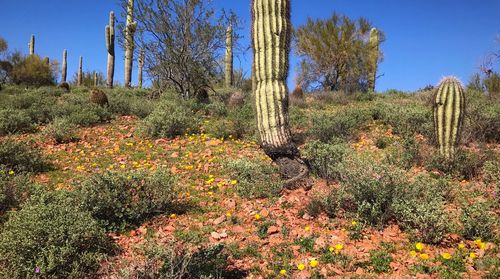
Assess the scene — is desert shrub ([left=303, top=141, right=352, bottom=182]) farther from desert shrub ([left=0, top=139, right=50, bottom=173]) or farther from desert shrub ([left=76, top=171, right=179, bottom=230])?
desert shrub ([left=0, top=139, right=50, bottom=173])

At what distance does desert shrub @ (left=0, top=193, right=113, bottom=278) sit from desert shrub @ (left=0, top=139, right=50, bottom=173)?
2.94m

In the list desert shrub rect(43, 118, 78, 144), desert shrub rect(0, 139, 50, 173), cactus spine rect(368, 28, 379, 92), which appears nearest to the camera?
desert shrub rect(0, 139, 50, 173)

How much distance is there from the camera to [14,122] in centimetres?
926

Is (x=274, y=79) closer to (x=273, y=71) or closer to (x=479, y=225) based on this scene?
(x=273, y=71)

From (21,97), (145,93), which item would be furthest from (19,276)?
(145,93)

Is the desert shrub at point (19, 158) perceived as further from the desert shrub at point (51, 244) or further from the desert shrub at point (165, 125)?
the desert shrub at point (51, 244)

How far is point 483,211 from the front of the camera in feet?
13.3

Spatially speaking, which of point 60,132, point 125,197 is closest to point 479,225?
point 125,197

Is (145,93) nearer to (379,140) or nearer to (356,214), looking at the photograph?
(379,140)

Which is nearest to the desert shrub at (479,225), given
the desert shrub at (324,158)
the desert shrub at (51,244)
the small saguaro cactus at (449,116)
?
the desert shrub at (324,158)

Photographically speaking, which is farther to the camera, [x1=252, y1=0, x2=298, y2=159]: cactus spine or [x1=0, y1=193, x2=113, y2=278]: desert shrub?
[x1=252, y1=0, x2=298, y2=159]: cactus spine

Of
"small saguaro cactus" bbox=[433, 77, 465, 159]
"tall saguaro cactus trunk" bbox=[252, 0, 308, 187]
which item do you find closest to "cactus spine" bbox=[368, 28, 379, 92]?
"small saguaro cactus" bbox=[433, 77, 465, 159]

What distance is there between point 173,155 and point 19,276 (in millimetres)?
4113

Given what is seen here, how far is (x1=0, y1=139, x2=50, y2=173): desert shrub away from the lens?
6.58 meters
